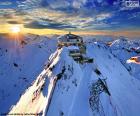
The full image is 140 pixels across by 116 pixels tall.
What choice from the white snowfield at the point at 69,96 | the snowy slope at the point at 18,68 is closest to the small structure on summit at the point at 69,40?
the white snowfield at the point at 69,96

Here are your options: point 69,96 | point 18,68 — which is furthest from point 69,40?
point 18,68

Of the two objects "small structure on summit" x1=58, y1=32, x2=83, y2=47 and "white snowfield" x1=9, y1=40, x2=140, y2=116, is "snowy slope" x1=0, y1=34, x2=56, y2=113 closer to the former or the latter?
"small structure on summit" x1=58, y1=32, x2=83, y2=47

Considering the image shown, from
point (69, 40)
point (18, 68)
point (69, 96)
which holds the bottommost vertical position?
point (18, 68)

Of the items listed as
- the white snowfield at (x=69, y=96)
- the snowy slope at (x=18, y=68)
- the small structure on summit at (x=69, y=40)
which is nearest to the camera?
the white snowfield at (x=69, y=96)

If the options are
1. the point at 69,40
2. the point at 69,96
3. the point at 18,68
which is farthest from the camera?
the point at 18,68

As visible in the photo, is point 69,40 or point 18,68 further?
point 18,68

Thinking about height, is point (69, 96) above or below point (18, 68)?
above

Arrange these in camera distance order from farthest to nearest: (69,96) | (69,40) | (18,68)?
(18,68)
(69,40)
(69,96)

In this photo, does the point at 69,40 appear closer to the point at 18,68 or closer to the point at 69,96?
the point at 69,96

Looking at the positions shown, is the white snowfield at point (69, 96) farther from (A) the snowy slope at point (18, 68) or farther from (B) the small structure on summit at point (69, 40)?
(A) the snowy slope at point (18, 68)
